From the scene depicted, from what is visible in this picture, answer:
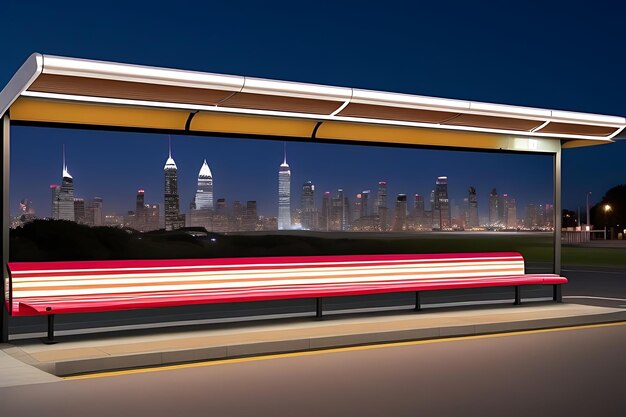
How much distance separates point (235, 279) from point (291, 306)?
2946 mm

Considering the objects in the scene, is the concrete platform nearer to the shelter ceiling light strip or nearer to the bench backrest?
the bench backrest

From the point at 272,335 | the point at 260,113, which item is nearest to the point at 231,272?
the point at 272,335

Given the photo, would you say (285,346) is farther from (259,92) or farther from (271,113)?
(271,113)

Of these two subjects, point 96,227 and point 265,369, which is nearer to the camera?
point 265,369

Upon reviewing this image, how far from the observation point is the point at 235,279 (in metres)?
11.7

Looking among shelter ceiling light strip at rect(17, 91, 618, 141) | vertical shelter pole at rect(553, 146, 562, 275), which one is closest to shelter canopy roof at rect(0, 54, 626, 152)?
shelter ceiling light strip at rect(17, 91, 618, 141)

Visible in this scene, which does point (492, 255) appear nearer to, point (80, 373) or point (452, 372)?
point (452, 372)

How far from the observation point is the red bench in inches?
380

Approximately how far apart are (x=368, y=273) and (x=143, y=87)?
5198 mm

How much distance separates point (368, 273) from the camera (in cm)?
1306

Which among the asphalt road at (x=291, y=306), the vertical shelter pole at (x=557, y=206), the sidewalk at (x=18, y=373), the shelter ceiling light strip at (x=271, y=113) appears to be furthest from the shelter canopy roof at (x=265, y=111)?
the asphalt road at (x=291, y=306)

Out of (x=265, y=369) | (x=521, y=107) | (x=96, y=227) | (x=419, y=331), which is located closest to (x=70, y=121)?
(x=265, y=369)

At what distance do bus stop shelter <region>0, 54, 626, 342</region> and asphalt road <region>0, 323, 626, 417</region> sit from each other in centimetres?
300

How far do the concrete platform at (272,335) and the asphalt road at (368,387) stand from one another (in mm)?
369
